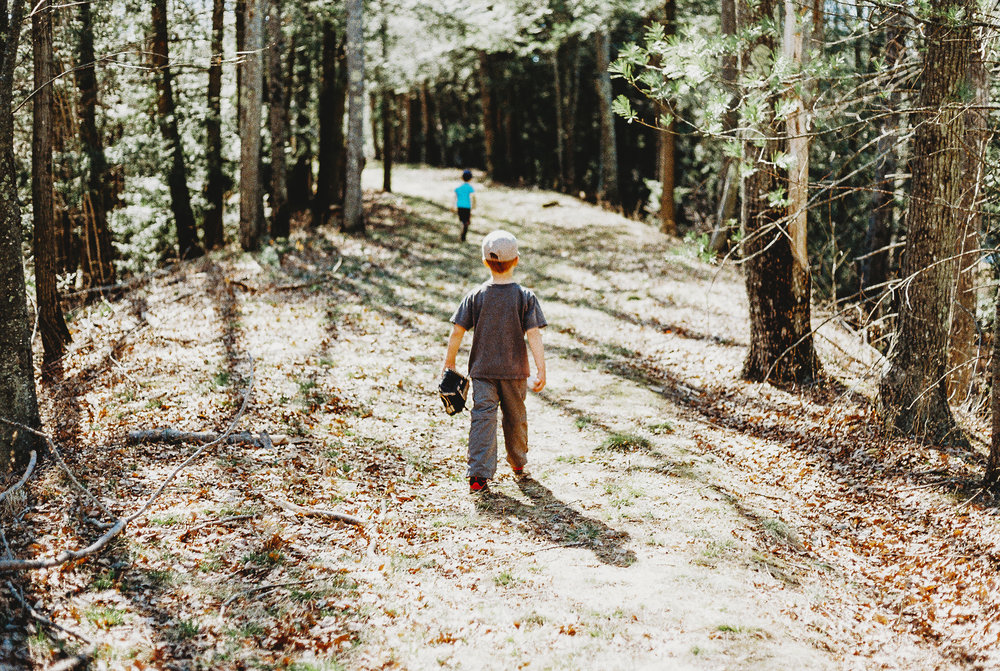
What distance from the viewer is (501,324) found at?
246 inches

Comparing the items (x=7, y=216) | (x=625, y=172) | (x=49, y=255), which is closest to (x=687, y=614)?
(x=7, y=216)

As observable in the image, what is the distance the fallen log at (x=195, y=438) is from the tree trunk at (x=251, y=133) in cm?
1064

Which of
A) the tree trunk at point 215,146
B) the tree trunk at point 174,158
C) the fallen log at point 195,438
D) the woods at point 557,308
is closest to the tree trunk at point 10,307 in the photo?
the woods at point 557,308

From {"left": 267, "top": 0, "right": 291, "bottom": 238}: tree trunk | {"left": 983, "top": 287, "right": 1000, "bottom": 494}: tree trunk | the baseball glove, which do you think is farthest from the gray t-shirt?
{"left": 267, "top": 0, "right": 291, "bottom": 238}: tree trunk

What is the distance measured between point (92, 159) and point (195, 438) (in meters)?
11.0

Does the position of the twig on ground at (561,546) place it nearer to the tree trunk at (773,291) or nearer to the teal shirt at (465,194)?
the tree trunk at (773,291)

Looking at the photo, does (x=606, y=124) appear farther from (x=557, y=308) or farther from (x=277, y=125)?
(x=557, y=308)

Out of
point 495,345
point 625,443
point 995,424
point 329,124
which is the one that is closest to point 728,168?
point 329,124

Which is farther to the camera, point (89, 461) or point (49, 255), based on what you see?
point (49, 255)

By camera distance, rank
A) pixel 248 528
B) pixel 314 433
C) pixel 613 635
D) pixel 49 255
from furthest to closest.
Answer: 1. pixel 49 255
2. pixel 314 433
3. pixel 248 528
4. pixel 613 635

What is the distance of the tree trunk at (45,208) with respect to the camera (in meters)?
9.08

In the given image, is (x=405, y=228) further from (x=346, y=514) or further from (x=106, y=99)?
(x=346, y=514)

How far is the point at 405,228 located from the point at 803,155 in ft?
51.1

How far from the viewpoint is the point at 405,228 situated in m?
22.8
